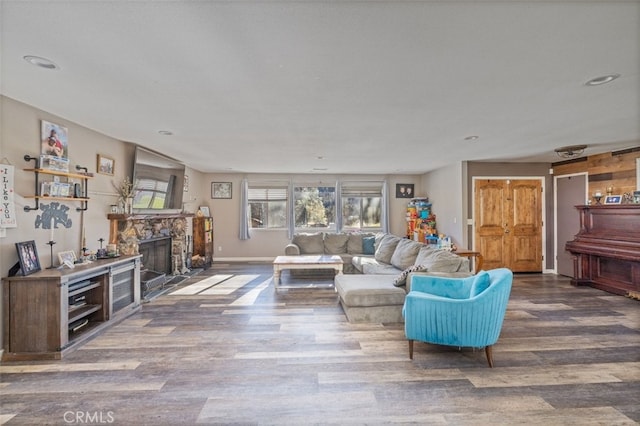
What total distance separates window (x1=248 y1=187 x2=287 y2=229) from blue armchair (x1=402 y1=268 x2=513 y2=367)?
596 centimetres

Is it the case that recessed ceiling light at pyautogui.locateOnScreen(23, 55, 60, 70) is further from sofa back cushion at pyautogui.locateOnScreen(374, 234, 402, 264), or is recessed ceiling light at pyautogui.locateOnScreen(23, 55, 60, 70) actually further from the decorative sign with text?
sofa back cushion at pyautogui.locateOnScreen(374, 234, 402, 264)

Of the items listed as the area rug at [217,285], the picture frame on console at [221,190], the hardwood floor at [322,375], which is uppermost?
the picture frame on console at [221,190]

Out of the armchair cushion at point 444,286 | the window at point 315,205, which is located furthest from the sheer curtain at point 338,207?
the armchair cushion at point 444,286

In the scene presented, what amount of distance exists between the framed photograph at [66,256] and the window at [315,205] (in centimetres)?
544

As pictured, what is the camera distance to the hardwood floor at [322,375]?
203 cm

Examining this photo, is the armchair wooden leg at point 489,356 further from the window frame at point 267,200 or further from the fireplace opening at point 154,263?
the window frame at point 267,200

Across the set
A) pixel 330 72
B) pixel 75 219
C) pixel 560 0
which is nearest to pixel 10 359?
pixel 75 219

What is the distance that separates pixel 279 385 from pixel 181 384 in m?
0.79

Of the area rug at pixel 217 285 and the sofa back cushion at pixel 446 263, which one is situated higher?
the sofa back cushion at pixel 446 263

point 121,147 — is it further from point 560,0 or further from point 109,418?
point 560,0

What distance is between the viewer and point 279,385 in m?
2.35

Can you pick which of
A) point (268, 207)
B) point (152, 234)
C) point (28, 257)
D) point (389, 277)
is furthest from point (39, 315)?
point (268, 207)

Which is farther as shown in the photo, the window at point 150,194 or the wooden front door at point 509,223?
the wooden front door at point 509,223

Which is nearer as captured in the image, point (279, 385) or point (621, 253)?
point (279, 385)
